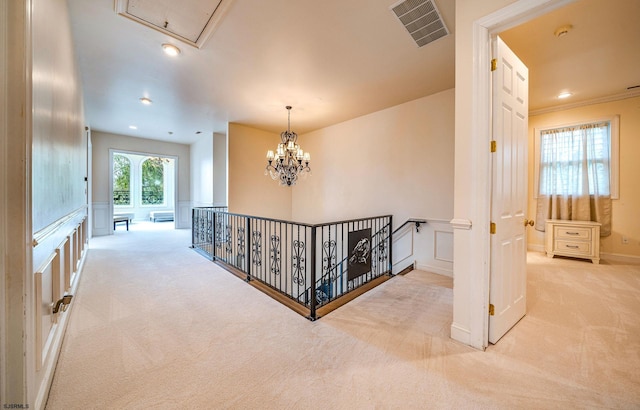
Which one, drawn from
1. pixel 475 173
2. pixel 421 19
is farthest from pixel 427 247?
pixel 421 19

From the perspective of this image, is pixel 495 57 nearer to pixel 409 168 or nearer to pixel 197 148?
pixel 409 168

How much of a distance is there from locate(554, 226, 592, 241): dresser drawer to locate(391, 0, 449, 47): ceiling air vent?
440 centimetres

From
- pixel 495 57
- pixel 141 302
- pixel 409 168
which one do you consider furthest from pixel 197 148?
pixel 495 57

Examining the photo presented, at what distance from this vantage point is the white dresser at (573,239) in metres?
4.06

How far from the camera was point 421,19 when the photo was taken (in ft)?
7.52

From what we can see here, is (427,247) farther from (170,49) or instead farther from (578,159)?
(170,49)

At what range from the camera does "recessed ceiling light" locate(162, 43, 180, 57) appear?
2695 mm

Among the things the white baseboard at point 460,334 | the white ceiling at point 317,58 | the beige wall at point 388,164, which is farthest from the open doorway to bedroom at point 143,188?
the white baseboard at point 460,334

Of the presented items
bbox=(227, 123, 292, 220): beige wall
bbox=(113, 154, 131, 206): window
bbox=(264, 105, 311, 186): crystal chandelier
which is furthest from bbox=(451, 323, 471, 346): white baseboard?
bbox=(113, 154, 131, 206): window

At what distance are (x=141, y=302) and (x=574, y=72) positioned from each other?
6.52 metres

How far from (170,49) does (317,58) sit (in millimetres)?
1761

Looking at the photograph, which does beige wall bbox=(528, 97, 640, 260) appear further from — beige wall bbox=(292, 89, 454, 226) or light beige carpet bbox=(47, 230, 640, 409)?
beige wall bbox=(292, 89, 454, 226)

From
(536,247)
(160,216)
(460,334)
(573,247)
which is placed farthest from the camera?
(160,216)

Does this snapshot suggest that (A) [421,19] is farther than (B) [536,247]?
No
